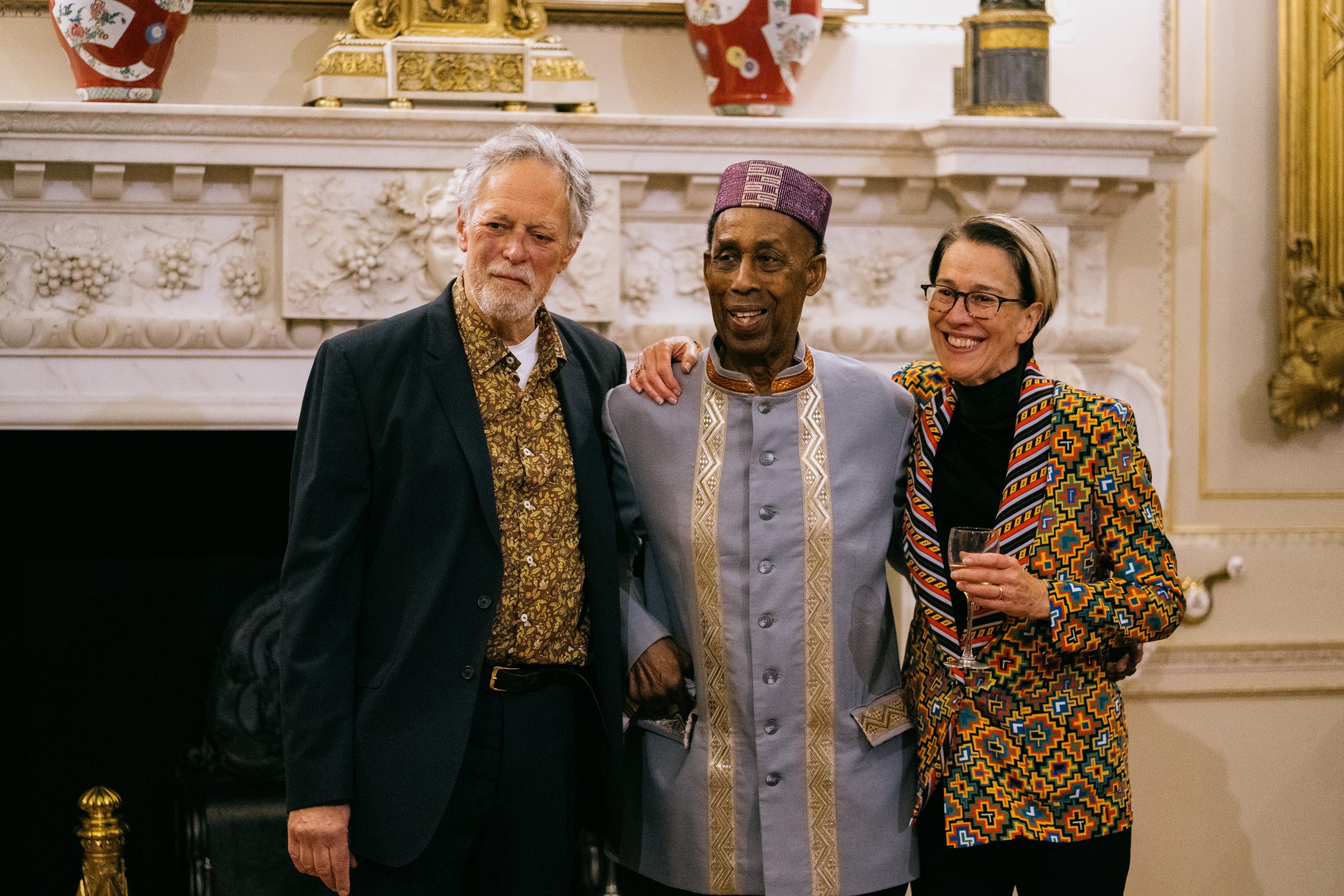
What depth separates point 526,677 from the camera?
1.84m

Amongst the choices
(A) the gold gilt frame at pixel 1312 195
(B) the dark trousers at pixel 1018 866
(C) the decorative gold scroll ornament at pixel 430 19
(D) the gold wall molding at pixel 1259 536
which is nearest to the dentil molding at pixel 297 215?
(C) the decorative gold scroll ornament at pixel 430 19

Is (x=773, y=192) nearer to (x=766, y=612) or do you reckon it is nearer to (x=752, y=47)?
(x=766, y=612)

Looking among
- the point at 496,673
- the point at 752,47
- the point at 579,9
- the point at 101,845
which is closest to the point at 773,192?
the point at 496,673

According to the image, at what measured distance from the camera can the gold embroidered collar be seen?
1.94 m

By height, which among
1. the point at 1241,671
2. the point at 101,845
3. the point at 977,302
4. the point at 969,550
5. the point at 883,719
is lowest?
the point at 101,845

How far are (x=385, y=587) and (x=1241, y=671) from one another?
239 centimetres

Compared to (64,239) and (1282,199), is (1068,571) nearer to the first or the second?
(1282,199)

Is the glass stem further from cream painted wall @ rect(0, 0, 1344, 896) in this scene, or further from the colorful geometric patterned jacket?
cream painted wall @ rect(0, 0, 1344, 896)

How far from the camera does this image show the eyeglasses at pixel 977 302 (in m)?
1.87

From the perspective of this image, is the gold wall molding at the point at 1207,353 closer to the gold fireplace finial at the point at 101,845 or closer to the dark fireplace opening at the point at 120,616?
the dark fireplace opening at the point at 120,616

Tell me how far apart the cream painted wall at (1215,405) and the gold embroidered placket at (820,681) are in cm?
153

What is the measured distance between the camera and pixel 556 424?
75.6 inches

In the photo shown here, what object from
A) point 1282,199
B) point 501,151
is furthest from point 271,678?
point 1282,199

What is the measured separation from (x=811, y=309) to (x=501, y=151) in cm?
128
